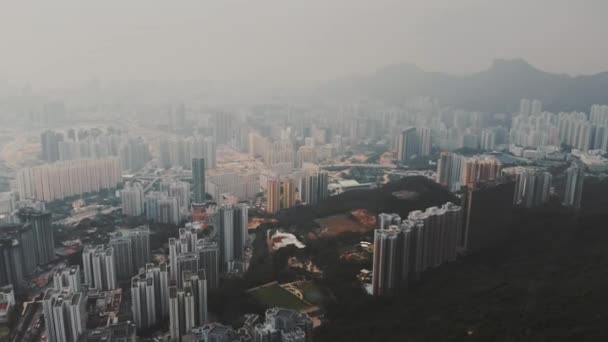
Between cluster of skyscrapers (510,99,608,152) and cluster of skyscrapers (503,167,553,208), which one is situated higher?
cluster of skyscrapers (510,99,608,152)

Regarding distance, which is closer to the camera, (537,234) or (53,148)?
(537,234)

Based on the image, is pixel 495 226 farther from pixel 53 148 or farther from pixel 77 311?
pixel 53 148

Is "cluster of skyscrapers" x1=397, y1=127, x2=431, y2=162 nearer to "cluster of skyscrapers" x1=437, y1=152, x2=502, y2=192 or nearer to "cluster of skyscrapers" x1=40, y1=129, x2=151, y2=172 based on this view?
"cluster of skyscrapers" x1=437, y1=152, x2=502, y2=192

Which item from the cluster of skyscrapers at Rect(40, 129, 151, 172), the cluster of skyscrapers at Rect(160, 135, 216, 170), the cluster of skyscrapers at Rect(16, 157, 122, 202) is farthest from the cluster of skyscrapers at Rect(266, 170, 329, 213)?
the cluster of skyscrapers at Rect(40, 129, 151, 172)

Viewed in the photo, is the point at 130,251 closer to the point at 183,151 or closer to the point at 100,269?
the point at 100,269

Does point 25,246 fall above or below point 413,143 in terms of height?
below

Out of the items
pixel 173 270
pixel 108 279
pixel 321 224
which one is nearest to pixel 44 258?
pixel 108 279

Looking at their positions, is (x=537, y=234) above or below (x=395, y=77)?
below

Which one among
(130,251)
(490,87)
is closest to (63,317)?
(130,251)
